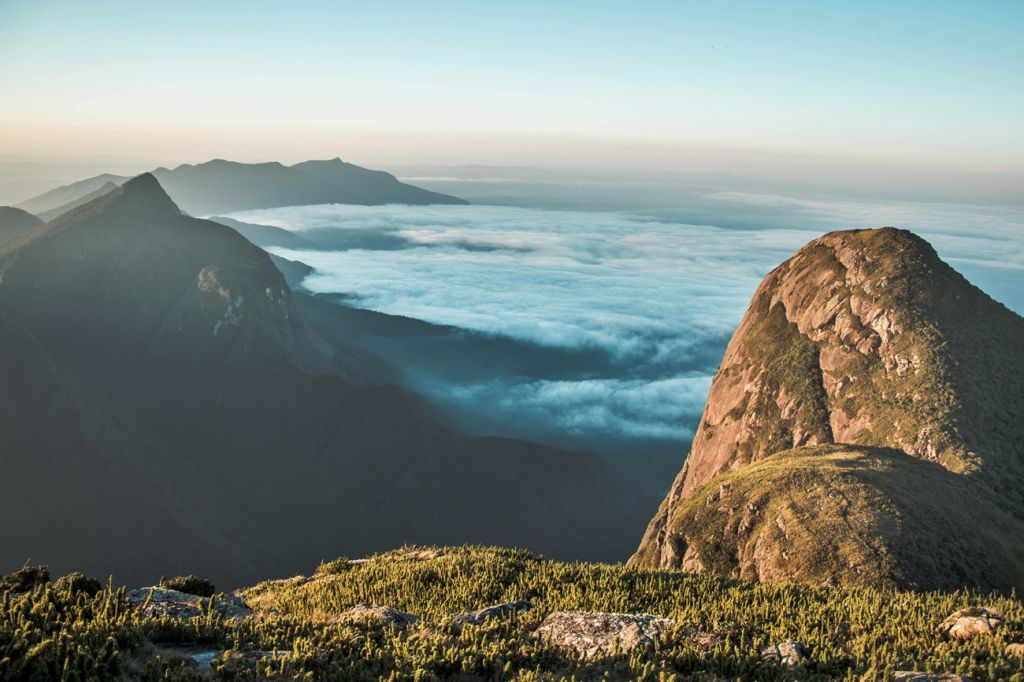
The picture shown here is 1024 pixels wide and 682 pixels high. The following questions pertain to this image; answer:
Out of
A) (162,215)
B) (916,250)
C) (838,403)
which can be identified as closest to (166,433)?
(162,215)

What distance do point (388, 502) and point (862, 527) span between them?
12258 cm

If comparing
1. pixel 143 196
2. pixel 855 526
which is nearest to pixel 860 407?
pixel 855 526

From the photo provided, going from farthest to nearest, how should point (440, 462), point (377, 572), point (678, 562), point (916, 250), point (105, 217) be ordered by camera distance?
point (105, 217) → point (440, 462) → point (916, 250) → point (678, 562) → point (377, 572)

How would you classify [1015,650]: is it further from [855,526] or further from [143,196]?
[143,196]

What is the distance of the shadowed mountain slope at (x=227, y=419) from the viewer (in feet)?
429

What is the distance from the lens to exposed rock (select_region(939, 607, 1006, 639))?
1775 centimetres

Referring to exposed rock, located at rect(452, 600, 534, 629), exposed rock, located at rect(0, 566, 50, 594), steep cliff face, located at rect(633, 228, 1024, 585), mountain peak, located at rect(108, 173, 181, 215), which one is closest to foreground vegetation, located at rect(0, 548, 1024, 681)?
exposed rock, located at rect(452, 600, 534, 629)

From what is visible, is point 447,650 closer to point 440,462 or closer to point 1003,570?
point 1003,570

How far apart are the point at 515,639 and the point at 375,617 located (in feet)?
12.4

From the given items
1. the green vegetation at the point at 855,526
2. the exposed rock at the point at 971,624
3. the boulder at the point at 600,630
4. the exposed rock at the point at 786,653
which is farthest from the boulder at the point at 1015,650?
the green vegetation at the point at 855,526

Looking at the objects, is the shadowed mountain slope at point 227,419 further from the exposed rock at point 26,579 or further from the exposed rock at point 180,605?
the exposed rock at point 26,579

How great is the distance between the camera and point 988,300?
95.0m

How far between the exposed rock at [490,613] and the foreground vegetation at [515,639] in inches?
12.6

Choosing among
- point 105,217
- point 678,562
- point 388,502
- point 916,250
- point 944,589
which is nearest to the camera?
point 944,589
